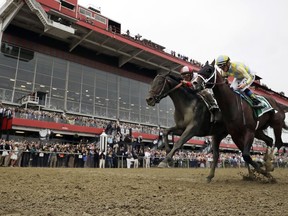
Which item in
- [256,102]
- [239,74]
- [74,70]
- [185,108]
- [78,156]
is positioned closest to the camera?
[256,102]

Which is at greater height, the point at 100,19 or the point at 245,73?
the point at 100,19

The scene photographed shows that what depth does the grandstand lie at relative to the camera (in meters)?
29.9

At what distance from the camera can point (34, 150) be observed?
733 inches

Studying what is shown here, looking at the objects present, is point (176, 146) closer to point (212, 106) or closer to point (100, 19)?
point (212, 106)

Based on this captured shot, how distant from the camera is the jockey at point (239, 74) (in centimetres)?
696

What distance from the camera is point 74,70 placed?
1496 inches

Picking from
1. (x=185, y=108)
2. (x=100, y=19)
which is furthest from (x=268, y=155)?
(x=100, y=19)

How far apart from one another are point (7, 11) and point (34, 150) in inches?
773

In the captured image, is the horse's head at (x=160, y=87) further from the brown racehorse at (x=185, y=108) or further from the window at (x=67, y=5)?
the window at (x=67, y=5)

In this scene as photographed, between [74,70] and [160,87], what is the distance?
32.7m

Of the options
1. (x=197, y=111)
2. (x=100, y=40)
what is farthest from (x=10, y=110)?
(x=197, y=111)

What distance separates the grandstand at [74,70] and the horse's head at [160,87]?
22114 millimetres

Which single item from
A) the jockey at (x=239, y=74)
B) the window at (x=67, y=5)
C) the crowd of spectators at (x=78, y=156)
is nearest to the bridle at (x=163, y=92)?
the jockey at (x=239, y=74)

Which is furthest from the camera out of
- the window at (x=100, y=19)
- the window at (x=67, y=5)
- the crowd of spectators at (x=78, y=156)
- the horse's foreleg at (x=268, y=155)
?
the window at (x=100, y=19)
